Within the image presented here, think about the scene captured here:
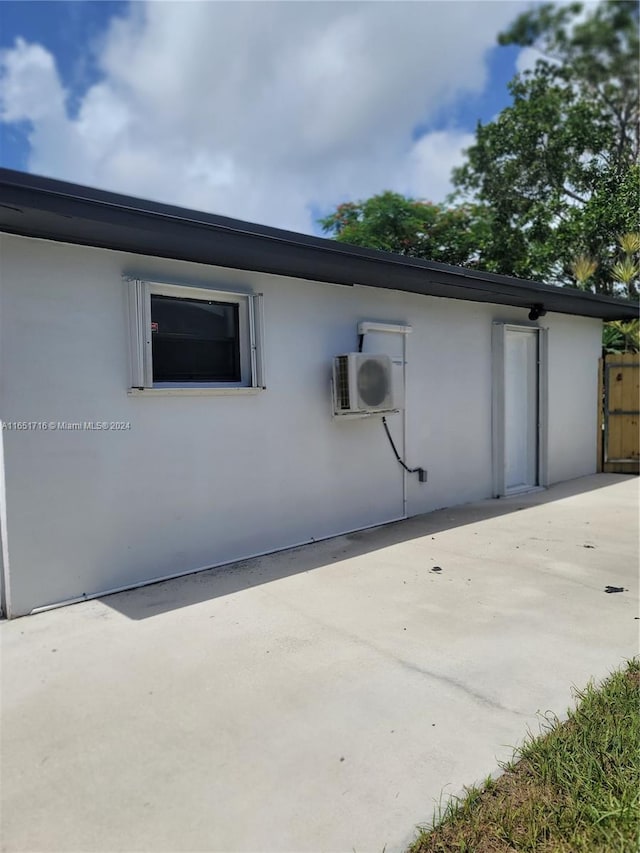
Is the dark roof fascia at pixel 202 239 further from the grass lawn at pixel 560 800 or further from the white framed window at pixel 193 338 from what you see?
the grass lawn at pixel 560 800

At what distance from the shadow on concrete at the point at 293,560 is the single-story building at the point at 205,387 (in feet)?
0.48

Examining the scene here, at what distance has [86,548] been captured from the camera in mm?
3838

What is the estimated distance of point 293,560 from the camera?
4.68m

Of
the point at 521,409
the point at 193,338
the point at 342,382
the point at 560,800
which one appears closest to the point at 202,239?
the point at 193,338

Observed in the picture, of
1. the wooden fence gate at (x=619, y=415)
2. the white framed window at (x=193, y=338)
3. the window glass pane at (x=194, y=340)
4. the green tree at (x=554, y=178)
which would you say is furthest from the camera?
the green tree at (x=554, y=178)

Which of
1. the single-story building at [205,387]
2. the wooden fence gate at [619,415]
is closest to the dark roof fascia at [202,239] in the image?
the single-story building at [205,387]

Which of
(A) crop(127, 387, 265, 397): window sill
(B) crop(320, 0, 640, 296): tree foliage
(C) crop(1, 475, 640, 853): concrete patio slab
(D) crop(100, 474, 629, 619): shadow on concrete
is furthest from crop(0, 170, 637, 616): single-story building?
(B) crop(320, 0, 640, 296): tree foliage

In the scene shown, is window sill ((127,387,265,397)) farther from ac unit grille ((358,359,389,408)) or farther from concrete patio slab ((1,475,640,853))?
concrete patio slab ((1,475,640,853))

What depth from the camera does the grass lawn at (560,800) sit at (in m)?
1.70

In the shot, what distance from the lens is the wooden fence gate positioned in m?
8.95

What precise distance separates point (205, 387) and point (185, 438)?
0.44 m

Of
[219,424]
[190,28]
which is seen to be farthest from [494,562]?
[190,28]

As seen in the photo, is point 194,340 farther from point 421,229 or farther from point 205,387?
point 421,229

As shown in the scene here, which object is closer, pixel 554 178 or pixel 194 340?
pixel 194 340
